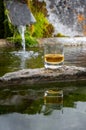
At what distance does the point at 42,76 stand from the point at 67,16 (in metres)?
9.71

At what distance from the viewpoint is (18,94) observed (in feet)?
15.1

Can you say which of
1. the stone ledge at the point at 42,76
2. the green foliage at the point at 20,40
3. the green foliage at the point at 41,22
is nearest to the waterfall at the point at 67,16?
the green foliage at the point at 41,22

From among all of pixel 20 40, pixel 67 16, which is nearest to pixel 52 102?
pixel 20 40

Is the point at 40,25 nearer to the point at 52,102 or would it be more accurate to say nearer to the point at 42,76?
the point at 42,76

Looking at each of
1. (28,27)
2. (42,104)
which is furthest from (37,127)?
(28,27)

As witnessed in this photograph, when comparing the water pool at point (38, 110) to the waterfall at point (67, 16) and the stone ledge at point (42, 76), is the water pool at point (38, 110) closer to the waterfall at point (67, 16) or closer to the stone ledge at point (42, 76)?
the stone ledge at point (42, 76)

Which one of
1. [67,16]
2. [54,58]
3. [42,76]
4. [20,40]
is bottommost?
[20,40]

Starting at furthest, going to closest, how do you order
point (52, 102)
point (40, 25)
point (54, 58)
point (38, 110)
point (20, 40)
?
point (40, 25) < point (20, 40) < point (54, 58) < point (52, 102) < point (38, 110)

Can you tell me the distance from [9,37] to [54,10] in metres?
2.50

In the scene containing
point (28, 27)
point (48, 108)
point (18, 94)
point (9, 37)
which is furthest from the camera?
point (28, 27)

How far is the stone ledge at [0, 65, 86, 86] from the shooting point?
505 cm

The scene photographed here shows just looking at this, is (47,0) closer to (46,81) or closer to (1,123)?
(46,81)

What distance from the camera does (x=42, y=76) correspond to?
5.19 metres

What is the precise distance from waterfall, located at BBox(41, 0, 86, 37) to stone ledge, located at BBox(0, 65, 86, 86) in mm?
9176
